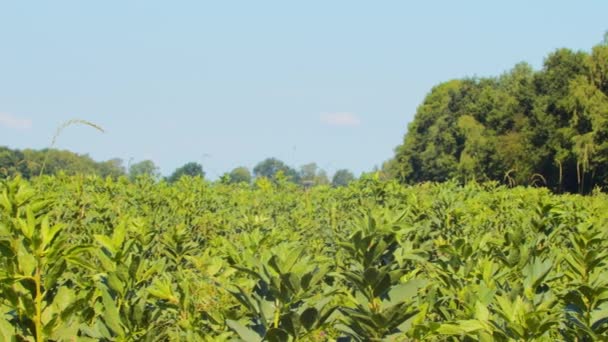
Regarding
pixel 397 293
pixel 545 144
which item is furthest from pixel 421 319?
pixel 545 144

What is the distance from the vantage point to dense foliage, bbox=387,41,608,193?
45.1 metres

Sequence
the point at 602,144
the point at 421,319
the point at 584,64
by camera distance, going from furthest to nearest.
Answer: the point at 584,64
the point at 602,144
the point at 421,319

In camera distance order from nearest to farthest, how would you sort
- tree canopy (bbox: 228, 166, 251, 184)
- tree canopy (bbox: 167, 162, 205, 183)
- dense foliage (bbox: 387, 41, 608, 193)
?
tree canopy (bbox: 167, 162, 205, 183)
tree canopy (bbox: 228, 166, 251, 184)
dense foliage (bbox: 387, 41, 608, 193)

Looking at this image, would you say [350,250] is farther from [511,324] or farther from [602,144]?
[602,144]

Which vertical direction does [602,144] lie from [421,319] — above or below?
above

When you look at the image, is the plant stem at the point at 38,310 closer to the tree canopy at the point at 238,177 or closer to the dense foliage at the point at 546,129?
the tree canopy at the point at 238,177

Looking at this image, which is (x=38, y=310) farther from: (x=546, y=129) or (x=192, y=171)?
(x=546, y=129)

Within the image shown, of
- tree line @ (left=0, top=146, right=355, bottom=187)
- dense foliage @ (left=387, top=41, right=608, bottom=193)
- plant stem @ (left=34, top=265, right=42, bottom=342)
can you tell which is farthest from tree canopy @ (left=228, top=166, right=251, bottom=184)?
plant stem @ (left=34, top=265, right=42, bottom=342)

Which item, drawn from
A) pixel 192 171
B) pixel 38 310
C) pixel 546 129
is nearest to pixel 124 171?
pixel 192 171

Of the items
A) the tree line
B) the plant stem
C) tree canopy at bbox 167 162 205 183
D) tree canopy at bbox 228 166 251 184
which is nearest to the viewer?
the plant stem

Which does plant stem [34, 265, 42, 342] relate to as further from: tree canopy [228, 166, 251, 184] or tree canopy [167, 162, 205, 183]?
tree canopy [228, 166, 251, 184]

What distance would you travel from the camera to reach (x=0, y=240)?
66.3 inches

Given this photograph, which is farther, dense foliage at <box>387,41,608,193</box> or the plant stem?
dense foliage at <box>387,41,608,193</box>

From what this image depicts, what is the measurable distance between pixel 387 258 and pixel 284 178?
630 inches
